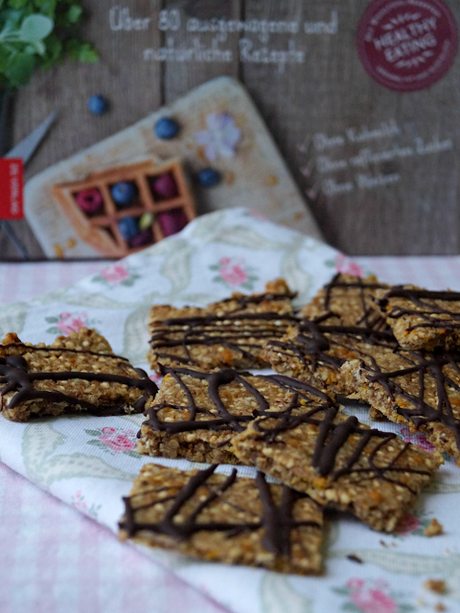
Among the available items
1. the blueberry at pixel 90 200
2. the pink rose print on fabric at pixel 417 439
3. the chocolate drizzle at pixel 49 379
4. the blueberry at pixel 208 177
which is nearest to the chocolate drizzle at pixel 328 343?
the pink rose print on fabric at pixel 417 439

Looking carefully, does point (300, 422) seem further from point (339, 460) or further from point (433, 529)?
point (433, 529)

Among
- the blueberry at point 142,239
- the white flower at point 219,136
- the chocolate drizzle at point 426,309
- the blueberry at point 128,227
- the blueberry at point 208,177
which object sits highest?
the white flower at point 219,136

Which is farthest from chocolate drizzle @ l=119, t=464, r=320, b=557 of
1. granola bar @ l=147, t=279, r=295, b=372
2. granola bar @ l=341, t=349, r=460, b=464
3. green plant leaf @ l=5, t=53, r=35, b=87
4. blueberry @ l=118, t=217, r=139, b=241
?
green plant leaf @ l=5, t=53, r=35, b=87

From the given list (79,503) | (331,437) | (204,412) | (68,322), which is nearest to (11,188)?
(68,322)

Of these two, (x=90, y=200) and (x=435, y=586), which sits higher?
(x=90, y=200)

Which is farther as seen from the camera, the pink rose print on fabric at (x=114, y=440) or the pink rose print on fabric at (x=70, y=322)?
the pink rose print on fabric at (x=70, y=322)

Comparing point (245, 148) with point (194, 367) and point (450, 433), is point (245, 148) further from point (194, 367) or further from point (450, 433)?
point (450, 433)

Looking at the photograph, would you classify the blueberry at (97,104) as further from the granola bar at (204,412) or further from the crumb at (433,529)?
the crumb at (433,529)
